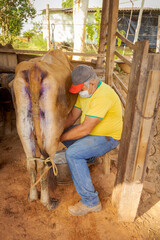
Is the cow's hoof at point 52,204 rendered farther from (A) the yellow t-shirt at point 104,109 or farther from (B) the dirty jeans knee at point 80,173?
(A) the yellow t-shirt at point 104,109

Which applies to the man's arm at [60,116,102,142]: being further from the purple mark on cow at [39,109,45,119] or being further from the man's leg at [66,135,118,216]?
the purple mark on cow at [39,109,45,119]


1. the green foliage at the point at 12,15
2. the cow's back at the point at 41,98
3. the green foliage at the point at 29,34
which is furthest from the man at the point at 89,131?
the green foliage at the point at 29,34

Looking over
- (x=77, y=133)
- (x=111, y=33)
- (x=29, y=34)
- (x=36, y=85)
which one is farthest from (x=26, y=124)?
(x=29, y=34)

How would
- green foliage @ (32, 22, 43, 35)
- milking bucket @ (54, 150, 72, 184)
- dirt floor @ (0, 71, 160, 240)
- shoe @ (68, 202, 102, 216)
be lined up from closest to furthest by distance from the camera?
dirt floor @ (0, 71, 160, 240) → shoe @ (68, 202, 102, 216) → milking bucket @ (54, 150, 72, 184) → green foliage @ (32, 22, 43, 35)

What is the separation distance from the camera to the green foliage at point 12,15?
32.3 ft

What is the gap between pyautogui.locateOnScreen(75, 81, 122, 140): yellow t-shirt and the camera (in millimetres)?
2068

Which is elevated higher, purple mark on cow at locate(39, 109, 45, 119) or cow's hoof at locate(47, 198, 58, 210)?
purple mark on cow at locate(39, 109, 45, 119)

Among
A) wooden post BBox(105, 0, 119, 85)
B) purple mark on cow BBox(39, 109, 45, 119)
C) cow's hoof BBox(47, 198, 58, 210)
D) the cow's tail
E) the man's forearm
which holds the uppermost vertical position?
wooden post BBox(105, 0, 119, 85)

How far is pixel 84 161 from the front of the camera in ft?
7.22

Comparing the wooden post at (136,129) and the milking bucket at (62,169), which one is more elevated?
the wooden post at (136,129)

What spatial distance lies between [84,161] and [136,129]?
2.54 feet

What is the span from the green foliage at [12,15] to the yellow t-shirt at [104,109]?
10.0 meters

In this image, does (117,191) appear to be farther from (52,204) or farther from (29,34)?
(29,34)

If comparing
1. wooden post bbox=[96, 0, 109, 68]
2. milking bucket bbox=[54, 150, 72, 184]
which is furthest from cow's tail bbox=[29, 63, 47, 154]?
wooden post bbox=[96, 0, 109, 68]
